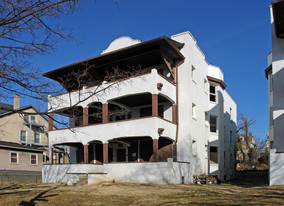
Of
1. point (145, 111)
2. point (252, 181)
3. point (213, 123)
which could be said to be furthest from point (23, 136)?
point (252, 181)

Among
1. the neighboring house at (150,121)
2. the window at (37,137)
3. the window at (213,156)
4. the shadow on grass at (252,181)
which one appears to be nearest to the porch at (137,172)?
the neighboring house at (150,121)

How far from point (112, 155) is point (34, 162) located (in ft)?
43.7

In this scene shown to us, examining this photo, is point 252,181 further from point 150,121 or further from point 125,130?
point 125,130

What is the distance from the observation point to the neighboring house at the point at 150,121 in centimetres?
2044

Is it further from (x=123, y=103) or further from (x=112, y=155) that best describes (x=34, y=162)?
(x=123, y=103)

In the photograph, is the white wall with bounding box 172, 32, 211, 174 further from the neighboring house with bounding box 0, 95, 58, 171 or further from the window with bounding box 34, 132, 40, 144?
the window with bounding box 34, 132, 40, 144

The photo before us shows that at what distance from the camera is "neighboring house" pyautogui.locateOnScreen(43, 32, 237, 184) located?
20438mm

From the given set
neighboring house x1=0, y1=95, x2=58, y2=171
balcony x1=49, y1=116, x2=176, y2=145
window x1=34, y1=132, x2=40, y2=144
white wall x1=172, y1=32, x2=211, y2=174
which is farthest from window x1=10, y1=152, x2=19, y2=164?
white wall x1=172, y1=32, x2=211, y2=174

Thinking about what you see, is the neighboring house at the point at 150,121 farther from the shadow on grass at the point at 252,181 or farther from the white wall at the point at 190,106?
the shadow on grass at the point at 252,181

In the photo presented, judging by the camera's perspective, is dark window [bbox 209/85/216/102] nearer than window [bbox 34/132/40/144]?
Yes

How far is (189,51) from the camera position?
23812 mm

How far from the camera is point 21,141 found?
1484 inches

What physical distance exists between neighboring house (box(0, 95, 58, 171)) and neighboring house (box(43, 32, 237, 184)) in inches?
301

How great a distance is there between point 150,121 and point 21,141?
946 inches
